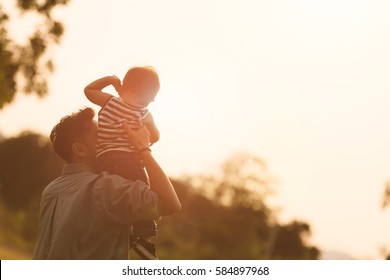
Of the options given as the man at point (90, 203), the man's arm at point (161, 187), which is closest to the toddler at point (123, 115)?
the man at point (90, 203)

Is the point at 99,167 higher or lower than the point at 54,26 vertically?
lower

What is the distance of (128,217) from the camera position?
289 centimetres

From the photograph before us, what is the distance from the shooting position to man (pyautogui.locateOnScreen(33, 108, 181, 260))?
2.88 meters

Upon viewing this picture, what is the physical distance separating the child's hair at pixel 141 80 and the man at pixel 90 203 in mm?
280

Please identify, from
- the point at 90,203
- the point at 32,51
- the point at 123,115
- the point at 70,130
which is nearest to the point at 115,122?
the point at 123,115

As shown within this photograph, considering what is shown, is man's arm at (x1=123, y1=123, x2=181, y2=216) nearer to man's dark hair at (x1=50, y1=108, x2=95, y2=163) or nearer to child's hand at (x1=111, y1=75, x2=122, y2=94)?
man's dark hair at (x1=50, y1=108, x2=95, y2=163)

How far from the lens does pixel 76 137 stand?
319cm

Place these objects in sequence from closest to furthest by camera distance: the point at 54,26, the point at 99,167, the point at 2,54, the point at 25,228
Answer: the point at 99,167
the point at 2,54
the point at 54,26
the point at 25,228

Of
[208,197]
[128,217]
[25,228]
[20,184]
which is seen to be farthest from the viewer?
[20,184]

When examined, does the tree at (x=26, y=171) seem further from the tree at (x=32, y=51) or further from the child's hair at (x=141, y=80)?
the child's hair at (x=141, y=80)

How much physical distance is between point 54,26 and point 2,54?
1.30 m

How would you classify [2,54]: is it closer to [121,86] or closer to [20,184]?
[121,86]

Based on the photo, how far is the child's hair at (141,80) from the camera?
11.0 feet
